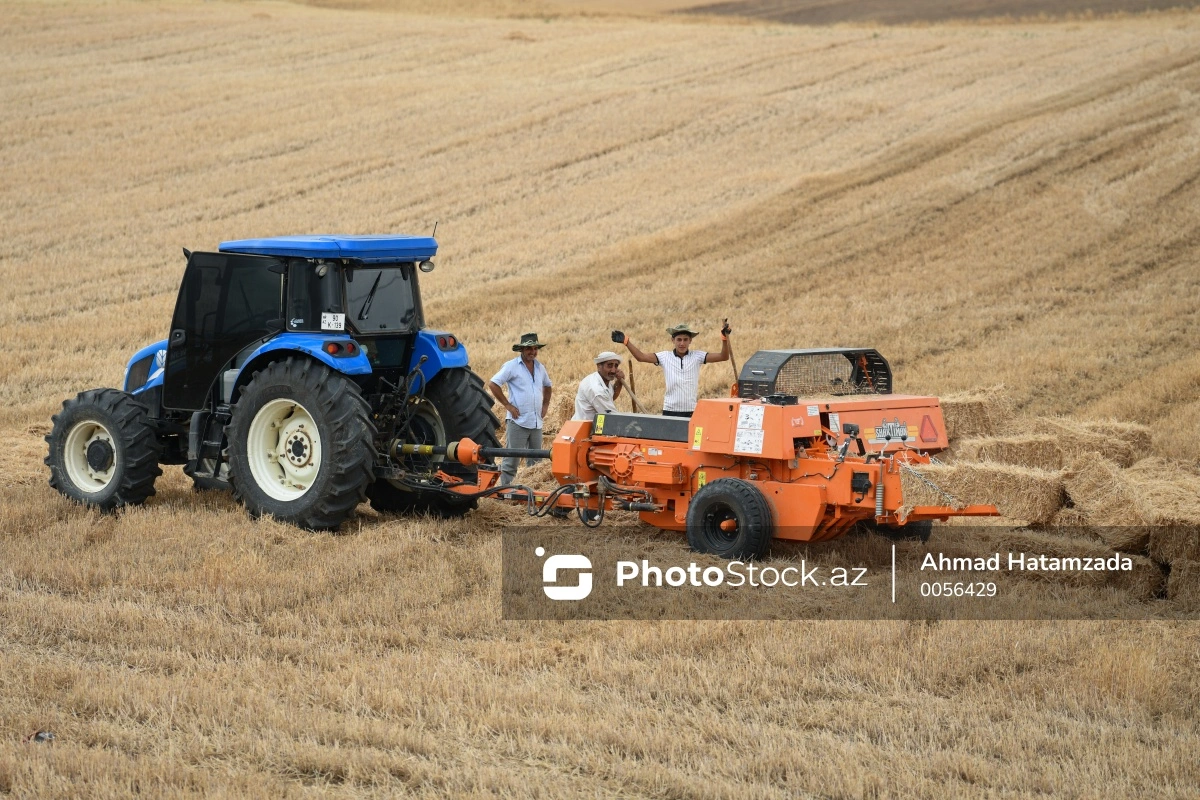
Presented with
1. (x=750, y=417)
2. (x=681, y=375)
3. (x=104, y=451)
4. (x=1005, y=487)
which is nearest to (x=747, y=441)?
(x=750, y=417)

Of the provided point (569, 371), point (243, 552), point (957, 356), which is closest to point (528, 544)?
point (243, 552)

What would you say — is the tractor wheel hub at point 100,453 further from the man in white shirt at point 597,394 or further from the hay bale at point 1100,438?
the hay bale at point 1100,438

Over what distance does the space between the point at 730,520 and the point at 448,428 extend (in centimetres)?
250

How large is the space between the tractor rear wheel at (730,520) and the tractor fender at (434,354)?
7.36 feet

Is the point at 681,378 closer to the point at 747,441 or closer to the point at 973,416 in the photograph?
the point at 747,441

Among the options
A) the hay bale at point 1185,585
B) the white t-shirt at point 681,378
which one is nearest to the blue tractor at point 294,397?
the white t-shirt at point 681,378

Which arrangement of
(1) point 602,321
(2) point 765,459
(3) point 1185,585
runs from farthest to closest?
(1) point 602,321 → (2) point 765,459 → (3) point 1185,585

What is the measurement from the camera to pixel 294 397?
892cm

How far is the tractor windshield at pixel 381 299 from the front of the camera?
30.8ft

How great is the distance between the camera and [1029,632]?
6684 mm

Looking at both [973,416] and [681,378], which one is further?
[973,416]

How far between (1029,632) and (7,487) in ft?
25.1

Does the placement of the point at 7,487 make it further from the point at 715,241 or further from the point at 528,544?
the point at 715,241

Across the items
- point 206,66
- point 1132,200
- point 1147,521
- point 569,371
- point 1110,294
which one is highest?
point 206,66
